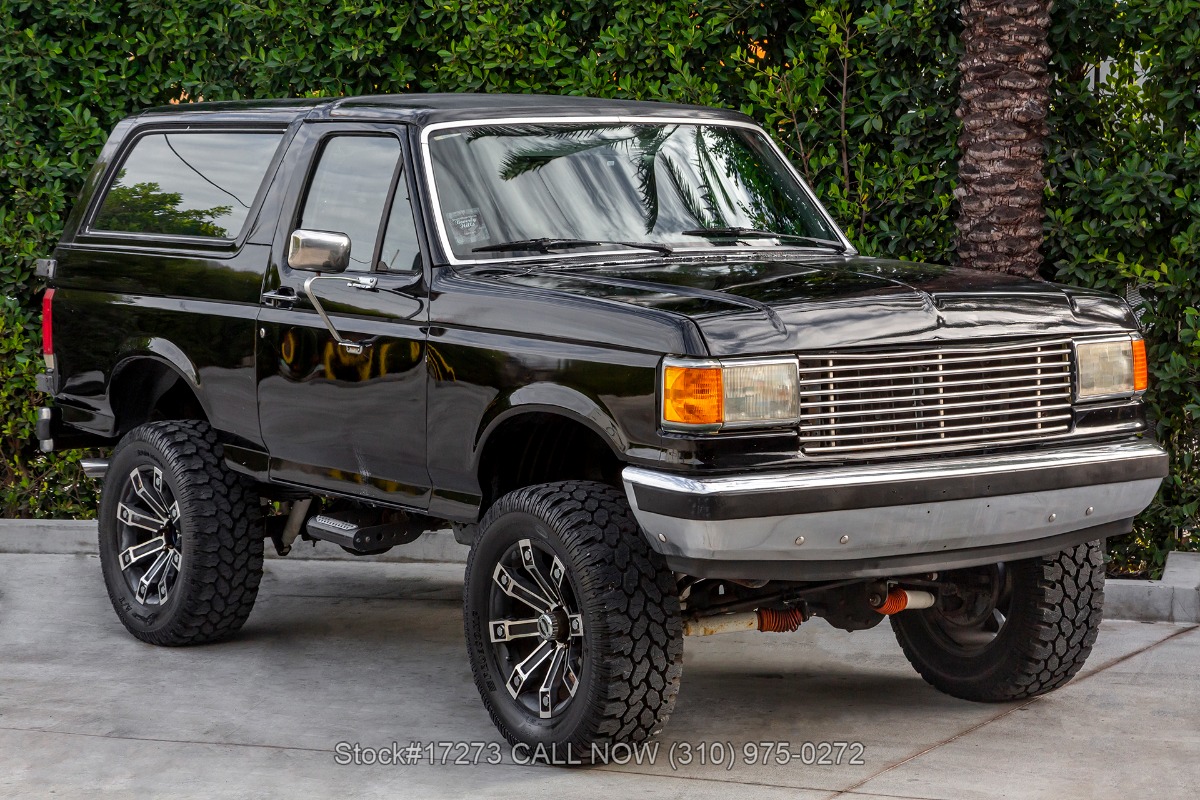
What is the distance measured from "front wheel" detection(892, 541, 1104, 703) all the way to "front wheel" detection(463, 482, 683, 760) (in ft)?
4.75

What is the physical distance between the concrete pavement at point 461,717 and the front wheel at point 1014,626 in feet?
0.38

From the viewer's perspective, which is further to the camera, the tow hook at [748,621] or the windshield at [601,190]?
the windshield at [601,190]

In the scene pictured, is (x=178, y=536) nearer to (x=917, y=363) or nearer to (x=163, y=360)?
(x=163, y=360)

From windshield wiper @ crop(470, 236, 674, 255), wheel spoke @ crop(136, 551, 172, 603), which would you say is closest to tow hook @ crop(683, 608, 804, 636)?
windshield wiper @ crop(470, 236, 674, 255)

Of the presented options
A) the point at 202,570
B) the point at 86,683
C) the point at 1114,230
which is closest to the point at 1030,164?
the point at 1114,230

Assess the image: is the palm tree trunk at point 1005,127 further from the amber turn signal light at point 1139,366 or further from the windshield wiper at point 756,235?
the amber turn signal light at point 1139,366

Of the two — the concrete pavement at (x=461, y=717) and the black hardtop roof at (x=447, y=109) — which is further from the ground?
the black hardtop roof at (x=447, y=109)

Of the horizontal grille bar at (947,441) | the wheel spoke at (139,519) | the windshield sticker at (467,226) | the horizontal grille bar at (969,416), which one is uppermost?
the windshield sticker at (467,226)

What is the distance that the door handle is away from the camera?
6.54 metres

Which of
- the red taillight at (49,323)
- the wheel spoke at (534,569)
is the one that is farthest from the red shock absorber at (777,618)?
the red taillight at (49,323)

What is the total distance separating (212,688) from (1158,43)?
5.28 metres

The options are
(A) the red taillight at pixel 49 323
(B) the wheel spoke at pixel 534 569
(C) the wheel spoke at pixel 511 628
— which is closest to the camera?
(B) the wheel spoke at pixel 534 569

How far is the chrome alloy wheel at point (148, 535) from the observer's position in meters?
7.27

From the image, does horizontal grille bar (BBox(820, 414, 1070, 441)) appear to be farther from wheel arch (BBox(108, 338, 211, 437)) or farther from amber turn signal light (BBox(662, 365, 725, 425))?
wheel arch (BBox(108, 338, 211, 437))
